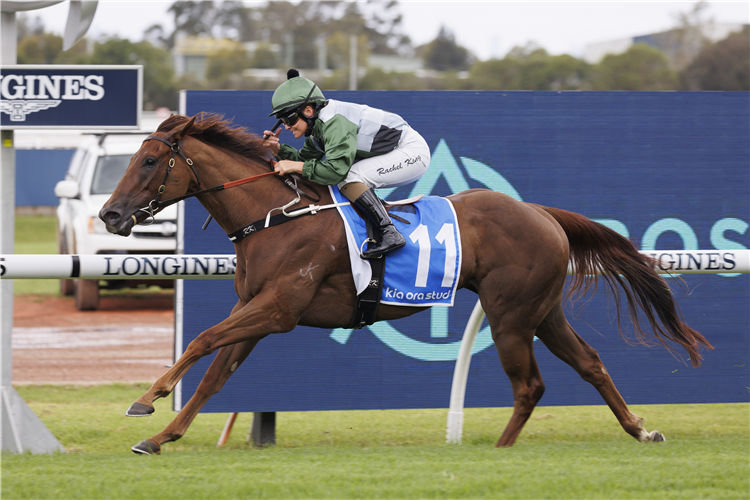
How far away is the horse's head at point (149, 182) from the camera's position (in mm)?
4426

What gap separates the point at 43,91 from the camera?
16.6ft

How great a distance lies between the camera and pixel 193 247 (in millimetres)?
5566

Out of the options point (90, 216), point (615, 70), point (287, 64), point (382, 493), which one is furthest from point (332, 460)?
point (287, 64)

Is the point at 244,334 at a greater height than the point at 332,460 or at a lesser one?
greater

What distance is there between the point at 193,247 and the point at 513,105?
2372 millimetres

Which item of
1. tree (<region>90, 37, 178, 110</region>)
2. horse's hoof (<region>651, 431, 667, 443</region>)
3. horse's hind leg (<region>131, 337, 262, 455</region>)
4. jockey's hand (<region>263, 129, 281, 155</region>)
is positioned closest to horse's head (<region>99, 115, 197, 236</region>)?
jockey's hand (<region>263, 129, 281, 155</region>)

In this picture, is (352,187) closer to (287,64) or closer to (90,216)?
(90,216)

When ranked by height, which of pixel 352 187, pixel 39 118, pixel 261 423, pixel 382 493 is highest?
pixel 39 118

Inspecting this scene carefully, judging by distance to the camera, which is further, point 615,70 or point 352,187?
point 615,70

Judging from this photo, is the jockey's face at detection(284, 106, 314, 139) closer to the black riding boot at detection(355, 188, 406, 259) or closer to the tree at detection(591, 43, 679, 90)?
the black riding boot at detection(355, 188, 406, 259)

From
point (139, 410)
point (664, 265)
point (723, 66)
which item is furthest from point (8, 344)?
point (723, 66)

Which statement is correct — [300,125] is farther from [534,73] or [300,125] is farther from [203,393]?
[534,73]

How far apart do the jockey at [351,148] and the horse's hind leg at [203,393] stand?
3.03 feet

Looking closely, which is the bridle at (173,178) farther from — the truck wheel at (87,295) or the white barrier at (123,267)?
the truck wheel at (87,295)
